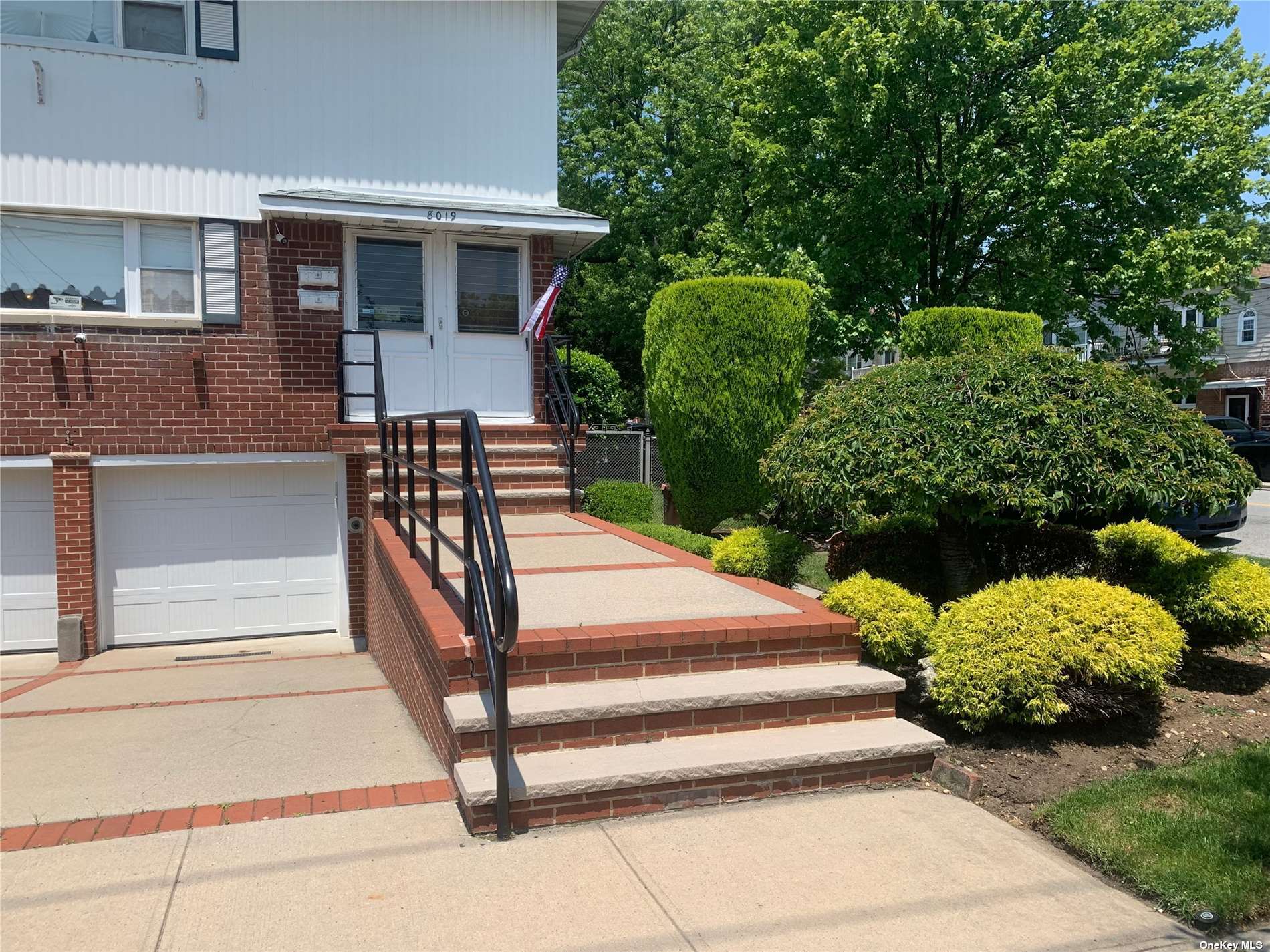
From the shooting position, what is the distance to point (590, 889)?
3.35 meters

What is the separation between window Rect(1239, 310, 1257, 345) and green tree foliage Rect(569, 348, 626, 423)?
1032 inches

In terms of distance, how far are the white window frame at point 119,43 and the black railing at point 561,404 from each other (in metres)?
4.91

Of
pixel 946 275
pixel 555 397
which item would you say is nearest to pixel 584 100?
pixel 946 275

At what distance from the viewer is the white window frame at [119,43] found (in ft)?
30.3

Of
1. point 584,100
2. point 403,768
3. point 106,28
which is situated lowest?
point 403,768

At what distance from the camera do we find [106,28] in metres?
9.48

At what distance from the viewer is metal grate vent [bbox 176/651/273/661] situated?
9.24 metres

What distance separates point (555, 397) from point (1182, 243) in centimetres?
966

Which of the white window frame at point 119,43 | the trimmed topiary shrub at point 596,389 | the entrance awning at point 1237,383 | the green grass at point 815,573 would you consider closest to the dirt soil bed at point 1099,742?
the green grass at point 815,573

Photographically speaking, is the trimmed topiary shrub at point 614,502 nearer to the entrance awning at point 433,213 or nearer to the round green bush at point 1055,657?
the entrance awning at point 433,213

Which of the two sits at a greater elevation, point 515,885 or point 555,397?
point 555,397

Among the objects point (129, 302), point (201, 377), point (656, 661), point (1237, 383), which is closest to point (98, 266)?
point (129, 302)

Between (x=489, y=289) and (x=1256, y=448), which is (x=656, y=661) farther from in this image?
(x=1256, y=448)

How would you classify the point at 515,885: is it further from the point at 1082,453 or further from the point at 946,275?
the point at 946,275
